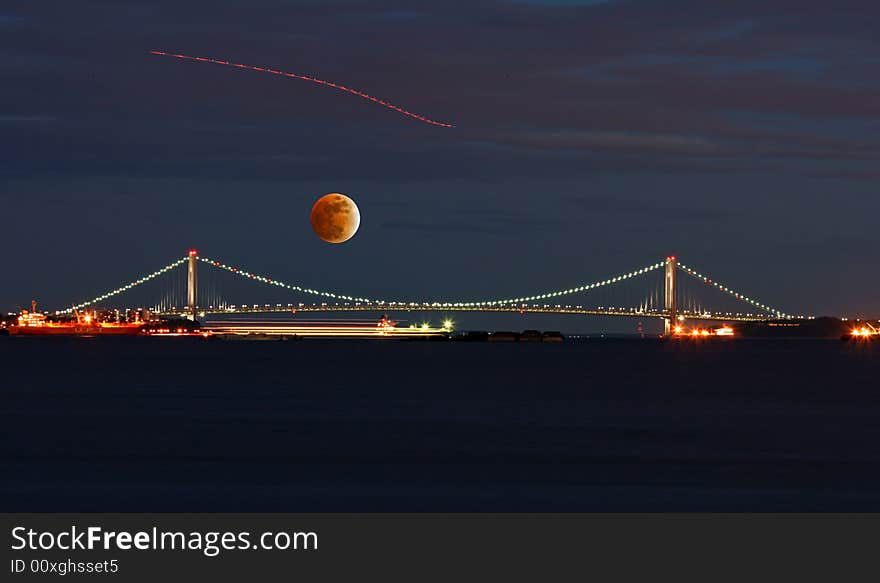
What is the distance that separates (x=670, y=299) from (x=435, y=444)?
107154 mm

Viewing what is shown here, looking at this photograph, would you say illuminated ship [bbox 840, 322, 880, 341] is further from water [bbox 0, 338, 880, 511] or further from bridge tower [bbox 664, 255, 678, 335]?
water [bbox 0, 338, 880, 511]

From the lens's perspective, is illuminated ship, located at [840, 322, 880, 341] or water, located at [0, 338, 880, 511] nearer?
water, located at [0, 338, 880, 511]

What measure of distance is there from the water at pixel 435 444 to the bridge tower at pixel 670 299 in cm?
7011

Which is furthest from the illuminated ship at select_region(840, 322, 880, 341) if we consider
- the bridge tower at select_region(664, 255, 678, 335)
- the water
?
the water

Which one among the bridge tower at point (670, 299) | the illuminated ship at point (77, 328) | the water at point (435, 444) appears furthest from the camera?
the illuminated ship at point (77, 328)

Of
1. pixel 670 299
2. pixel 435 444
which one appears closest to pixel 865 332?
pixel 670 299

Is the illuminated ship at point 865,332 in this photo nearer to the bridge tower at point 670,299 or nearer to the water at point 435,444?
the bridge tower at point 670,299

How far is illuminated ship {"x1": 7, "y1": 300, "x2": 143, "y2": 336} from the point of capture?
18350 centimetres

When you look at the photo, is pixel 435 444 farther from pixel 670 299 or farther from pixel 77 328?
pixel 77 328

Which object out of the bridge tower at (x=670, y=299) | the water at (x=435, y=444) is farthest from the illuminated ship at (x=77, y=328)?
the water at (x=435, y=444)

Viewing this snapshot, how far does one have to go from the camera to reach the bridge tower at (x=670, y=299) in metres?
130

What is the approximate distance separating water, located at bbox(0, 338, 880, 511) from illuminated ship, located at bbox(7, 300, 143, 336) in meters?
125
